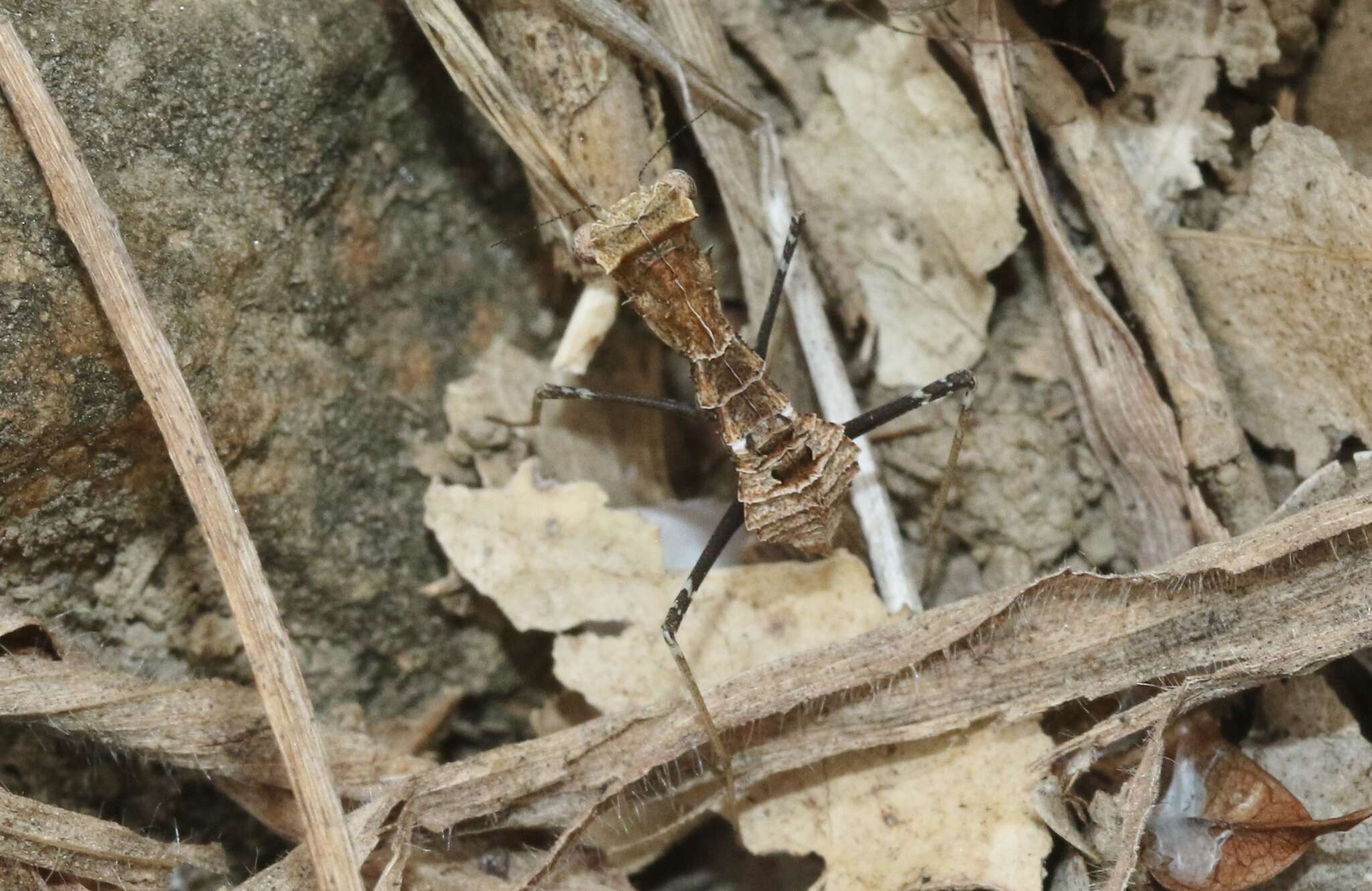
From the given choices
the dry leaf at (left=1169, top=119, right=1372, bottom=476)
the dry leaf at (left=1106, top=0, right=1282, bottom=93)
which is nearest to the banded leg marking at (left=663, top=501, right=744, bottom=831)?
the dry leaf at (left=1169, top=119, right=1372, bottom=476)

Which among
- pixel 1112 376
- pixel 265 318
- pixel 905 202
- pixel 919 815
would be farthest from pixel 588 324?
pixel 919 815

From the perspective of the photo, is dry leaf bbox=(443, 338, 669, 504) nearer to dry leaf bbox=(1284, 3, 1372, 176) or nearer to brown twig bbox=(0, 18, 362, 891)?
brown twig bbox=(0, 18, 362, 891)

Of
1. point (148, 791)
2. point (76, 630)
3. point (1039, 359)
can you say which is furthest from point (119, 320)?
point (1039, 359)

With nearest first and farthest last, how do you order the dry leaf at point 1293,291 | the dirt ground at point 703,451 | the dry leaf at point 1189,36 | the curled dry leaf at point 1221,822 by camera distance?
1. the curled dry leaf at point 1221,822
2. the dirt ground at point 703,451
3. the dry leaf at point 1293,291
4. the dry leaf at point 1189,36

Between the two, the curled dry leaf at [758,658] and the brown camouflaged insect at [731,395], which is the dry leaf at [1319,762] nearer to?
the curled dry leaf at [758,658]

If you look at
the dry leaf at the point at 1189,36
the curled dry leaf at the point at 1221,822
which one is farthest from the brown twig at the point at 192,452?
the dry leaf at the point at 1189,36

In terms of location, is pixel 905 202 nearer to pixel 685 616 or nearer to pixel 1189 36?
pixel 1189 36
